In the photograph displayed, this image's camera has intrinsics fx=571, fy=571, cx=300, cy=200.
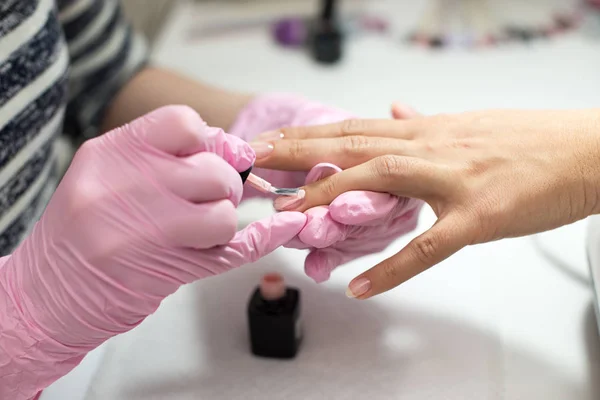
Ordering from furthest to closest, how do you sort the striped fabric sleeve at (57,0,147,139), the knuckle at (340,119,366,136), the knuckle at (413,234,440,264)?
the striped fabric sleeve at (57,0,147,139) < the knuckle at (340,119,366,136) < the knuckle at (413,234,440,264)

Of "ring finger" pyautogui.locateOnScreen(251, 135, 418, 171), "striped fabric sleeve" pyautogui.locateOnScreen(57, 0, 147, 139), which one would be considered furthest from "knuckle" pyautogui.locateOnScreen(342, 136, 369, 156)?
"striped fabric sleeve" pyautogui.locateOnScreen(57, 0, 147, 139)

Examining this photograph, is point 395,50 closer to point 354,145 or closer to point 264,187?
point 354,145

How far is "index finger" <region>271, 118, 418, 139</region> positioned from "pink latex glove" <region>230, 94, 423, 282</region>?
5cm

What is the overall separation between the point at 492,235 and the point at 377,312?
17 centimetres

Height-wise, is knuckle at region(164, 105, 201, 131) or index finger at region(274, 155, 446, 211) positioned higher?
knuckle at region(164, 105, 201, 131)

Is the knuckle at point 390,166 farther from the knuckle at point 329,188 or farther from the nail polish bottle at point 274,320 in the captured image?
the nail polish bottle at point 274,320

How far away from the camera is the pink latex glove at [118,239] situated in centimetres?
45

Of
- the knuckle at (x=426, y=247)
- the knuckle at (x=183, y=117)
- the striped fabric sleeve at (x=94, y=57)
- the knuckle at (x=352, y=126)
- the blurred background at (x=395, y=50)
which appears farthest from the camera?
the blurred background at (x=395, y=50)

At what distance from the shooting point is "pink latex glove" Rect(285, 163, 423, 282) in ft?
1.87

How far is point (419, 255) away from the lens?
57cm

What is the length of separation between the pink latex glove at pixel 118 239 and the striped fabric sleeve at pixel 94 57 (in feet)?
1.62

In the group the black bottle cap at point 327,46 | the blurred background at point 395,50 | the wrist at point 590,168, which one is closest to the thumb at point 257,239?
the wrist at point 590,168

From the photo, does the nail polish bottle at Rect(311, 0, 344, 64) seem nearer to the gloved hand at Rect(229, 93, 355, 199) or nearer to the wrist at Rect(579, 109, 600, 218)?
the gloved hand at Rect(229, 93, 355, 199)

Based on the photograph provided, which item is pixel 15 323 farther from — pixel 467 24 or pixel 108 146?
pixel 467 24
